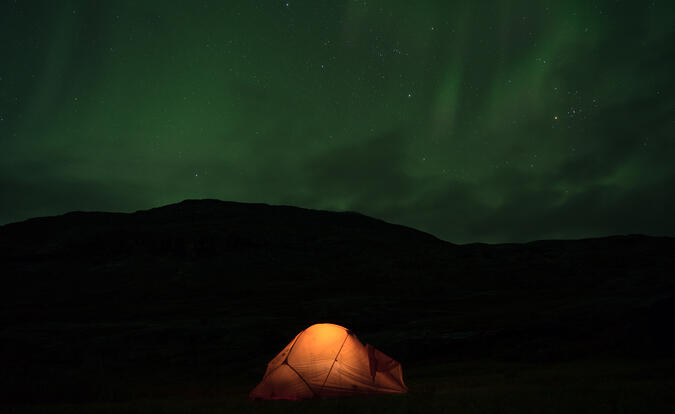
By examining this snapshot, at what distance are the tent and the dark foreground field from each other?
129 centimetres

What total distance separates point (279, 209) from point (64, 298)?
110794 mm

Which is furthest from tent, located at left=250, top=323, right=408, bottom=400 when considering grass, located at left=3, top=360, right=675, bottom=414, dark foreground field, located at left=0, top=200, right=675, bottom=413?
dark foreground field, located at left=0, top=200, right=675, bottom=413

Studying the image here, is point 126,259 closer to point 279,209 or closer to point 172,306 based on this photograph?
point 172,306

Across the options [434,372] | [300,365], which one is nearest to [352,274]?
[434,372]

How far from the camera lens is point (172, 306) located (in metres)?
65.1

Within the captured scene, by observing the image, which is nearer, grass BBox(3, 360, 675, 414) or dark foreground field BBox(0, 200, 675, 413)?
grass BBox(3, 360, 675, 414)

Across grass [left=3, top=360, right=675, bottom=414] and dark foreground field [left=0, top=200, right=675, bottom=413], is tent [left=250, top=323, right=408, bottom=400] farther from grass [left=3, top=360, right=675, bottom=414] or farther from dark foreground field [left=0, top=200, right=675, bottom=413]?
dark foreground field [left=0, top=200, right=675, bottom=413]

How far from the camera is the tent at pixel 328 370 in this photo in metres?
17.3

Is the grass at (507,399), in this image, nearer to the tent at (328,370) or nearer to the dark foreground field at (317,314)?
the dark foreground field at (317,314)

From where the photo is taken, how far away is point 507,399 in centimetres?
1455

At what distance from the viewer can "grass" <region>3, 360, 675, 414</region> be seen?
43.4 ft

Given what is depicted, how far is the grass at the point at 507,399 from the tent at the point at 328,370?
1008 mm

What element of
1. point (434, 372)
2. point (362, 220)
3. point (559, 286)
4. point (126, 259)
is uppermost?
point (362, 220)

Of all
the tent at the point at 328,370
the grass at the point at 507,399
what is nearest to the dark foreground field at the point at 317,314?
the grass at the point at 507,399
